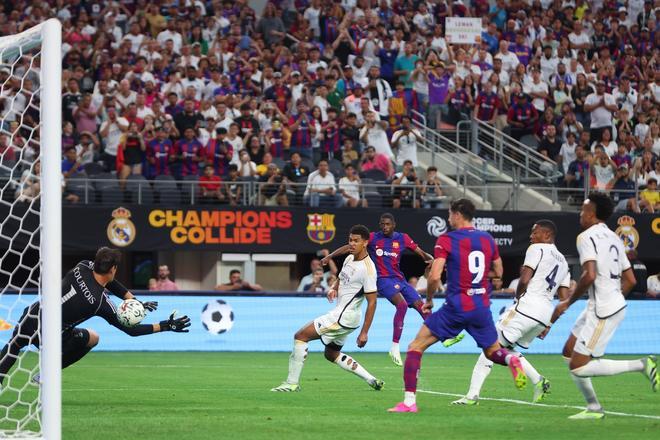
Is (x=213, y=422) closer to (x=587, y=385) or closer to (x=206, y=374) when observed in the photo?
(x=587, y=385)

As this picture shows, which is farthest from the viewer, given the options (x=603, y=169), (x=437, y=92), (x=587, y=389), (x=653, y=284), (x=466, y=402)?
→ (x=437, y=92)

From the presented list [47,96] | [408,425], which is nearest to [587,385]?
[408,425]

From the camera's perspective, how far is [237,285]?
81.9 feet

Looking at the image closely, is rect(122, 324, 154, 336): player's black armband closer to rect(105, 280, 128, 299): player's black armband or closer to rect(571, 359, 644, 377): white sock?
rect(105, 280, 128, 299): player's black armband

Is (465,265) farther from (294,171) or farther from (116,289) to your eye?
(294,171)

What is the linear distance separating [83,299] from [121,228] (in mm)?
12493

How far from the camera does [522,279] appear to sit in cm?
1348

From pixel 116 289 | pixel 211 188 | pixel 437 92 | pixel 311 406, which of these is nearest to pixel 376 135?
pixel 437 92

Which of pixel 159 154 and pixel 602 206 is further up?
pixel 602 206

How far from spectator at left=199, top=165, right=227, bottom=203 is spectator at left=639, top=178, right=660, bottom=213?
10.2 m

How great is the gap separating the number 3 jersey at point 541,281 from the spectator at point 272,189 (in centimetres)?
1216

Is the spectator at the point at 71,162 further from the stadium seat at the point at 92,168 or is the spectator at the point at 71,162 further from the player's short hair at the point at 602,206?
the player's short hair at the point at 602,206

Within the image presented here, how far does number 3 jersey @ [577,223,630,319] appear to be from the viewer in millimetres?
10695

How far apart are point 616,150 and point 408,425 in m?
20.7
